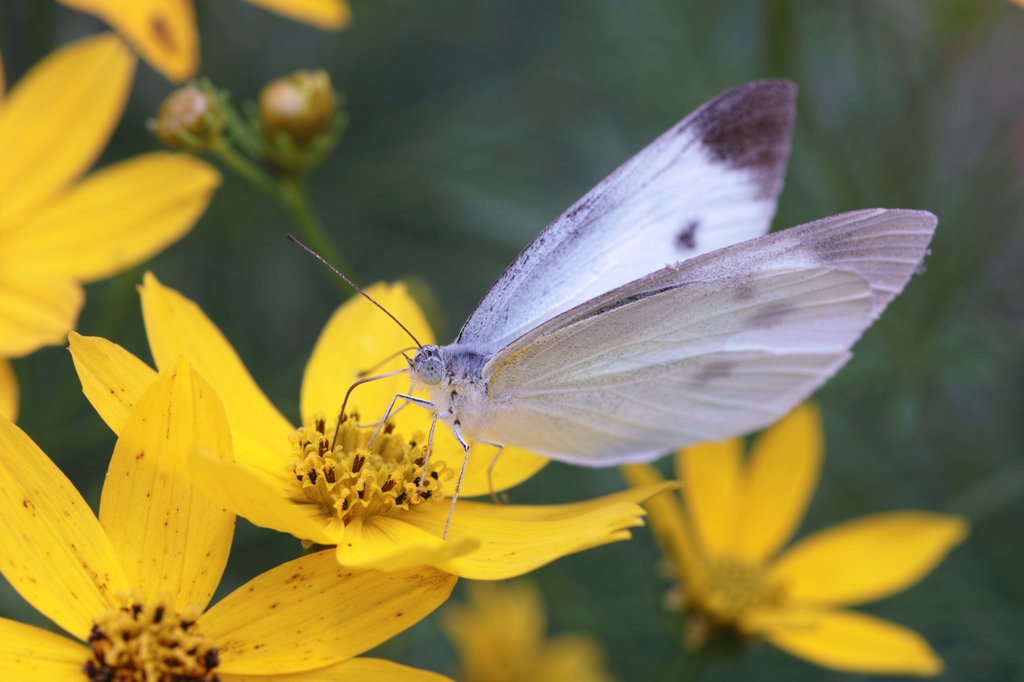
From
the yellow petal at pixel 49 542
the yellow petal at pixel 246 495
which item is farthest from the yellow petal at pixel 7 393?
the yellow petal at pixel 246 495

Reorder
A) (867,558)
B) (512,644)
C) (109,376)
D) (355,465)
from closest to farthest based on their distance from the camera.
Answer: (109,376) < (355,465) < (867,558) < (512,644)

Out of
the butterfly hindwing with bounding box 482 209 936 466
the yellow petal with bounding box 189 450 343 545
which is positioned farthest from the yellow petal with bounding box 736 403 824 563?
the yellow petal with bounding box 189 450 343 545

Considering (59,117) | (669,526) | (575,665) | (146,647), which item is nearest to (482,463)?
(669,526)

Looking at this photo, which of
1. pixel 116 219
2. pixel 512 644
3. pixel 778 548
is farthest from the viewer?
pixel 512 644

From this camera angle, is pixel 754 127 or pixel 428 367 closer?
pixel 428 367

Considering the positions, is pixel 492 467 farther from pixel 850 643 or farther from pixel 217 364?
pixel 850 643

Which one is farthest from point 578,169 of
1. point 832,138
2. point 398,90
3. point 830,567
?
point 830,567

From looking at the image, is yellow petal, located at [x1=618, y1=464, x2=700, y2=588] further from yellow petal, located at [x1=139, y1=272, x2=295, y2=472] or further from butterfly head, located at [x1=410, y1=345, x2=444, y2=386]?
yellow petal, located at [x1=139, y1=272, x2=295, y2=472]

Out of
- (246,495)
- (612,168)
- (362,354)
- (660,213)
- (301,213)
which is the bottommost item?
(246,495)
